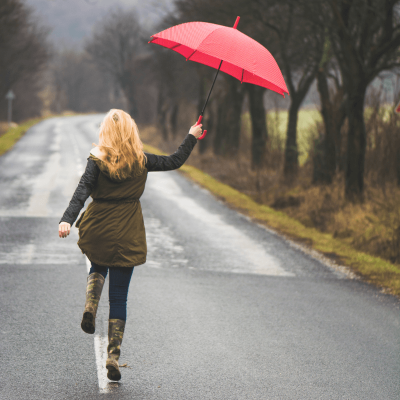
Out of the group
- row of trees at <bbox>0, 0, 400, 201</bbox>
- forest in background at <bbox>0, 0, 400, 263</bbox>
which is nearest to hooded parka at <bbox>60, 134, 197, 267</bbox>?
forest in background at <bbox>0, 0, 400, 263</bbox>

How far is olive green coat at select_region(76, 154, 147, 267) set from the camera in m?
3.79

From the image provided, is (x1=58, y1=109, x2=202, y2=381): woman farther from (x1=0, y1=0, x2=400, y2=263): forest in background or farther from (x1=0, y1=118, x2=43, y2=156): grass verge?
(x1=0, y1=118, x2=43, y2=156): grass verge

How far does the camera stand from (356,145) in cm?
1239

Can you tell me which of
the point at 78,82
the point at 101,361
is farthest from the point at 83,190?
the point at 78,82

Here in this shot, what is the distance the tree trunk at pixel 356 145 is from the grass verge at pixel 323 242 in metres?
1.49

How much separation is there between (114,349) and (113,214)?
0.92 meters

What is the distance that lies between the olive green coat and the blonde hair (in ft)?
0.29

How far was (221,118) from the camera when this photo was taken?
27453 mm

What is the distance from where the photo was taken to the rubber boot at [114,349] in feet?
12.3

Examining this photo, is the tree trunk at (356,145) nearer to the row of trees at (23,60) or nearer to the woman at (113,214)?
the woman at (113,214)

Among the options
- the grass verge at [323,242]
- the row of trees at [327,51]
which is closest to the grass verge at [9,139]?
the row of trees at [327,51]

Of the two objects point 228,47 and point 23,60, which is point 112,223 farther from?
point 23,60

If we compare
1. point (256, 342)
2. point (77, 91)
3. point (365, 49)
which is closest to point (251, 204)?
point (365, 49)

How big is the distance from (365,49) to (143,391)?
10736 mm
